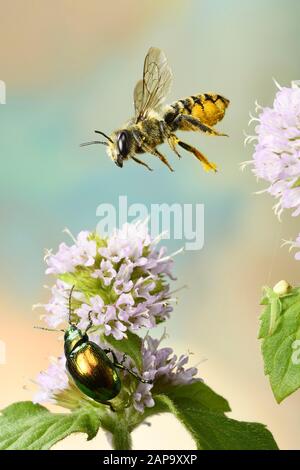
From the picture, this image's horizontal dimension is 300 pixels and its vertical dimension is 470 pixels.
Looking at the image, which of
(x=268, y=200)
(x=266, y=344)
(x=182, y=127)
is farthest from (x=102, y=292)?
(x=268, y=200)

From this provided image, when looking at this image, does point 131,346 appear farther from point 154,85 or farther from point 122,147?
point 154,85

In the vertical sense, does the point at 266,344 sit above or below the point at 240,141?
below

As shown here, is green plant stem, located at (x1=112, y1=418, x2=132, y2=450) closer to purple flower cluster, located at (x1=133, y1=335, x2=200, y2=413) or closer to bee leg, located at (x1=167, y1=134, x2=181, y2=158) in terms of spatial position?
purple flower cluster, located at (x1=133, y1=335, x2=200, y2=413)

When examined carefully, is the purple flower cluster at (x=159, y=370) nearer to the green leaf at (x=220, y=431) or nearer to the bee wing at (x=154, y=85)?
the green leaf at (x=220, y=431)

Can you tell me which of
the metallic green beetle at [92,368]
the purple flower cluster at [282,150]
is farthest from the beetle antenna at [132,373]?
the purple flower cluster at [282,150]


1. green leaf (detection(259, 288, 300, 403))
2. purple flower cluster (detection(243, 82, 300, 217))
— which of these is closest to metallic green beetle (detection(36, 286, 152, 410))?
green leaf (detection(259, 288, 300, 403))

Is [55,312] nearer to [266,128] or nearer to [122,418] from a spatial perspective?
[122,418]

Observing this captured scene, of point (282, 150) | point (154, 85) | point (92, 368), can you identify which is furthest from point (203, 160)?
point (92, 368)
